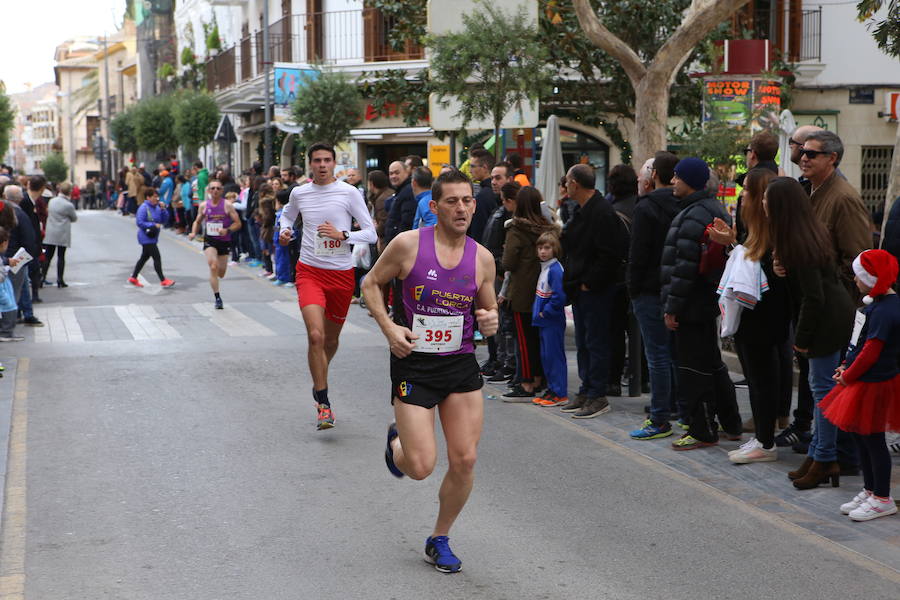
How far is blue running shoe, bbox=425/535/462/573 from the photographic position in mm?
5480

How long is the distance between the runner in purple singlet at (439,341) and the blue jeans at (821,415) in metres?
2.44

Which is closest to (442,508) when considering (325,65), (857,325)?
(857,325)

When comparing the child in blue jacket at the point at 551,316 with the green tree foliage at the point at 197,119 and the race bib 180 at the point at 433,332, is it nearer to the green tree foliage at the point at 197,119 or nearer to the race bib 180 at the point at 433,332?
the race bib 180 at the point at 433,332

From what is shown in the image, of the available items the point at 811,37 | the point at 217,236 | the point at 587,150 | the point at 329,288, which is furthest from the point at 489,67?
the point at 811,37

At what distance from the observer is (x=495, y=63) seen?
15.5 metres

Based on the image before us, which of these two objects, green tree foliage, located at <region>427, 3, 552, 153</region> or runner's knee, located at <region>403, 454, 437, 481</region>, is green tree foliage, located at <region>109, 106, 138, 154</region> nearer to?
green tree foliage, located at <region>427, 3, 552, 153</region>

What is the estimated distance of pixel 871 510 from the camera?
6.38 meters

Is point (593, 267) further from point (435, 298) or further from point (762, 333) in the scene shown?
point (435, 298)

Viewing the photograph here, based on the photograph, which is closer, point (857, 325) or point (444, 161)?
point (857, 325)

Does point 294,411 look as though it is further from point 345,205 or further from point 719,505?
point 719,505

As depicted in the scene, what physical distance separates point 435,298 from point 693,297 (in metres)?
2.83

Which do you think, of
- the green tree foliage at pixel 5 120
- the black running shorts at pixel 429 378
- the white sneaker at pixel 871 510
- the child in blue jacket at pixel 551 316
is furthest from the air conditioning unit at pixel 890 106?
the green tree foliage at pixel 5 120

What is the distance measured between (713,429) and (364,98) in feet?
74.5

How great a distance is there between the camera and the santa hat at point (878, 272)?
245 inches
